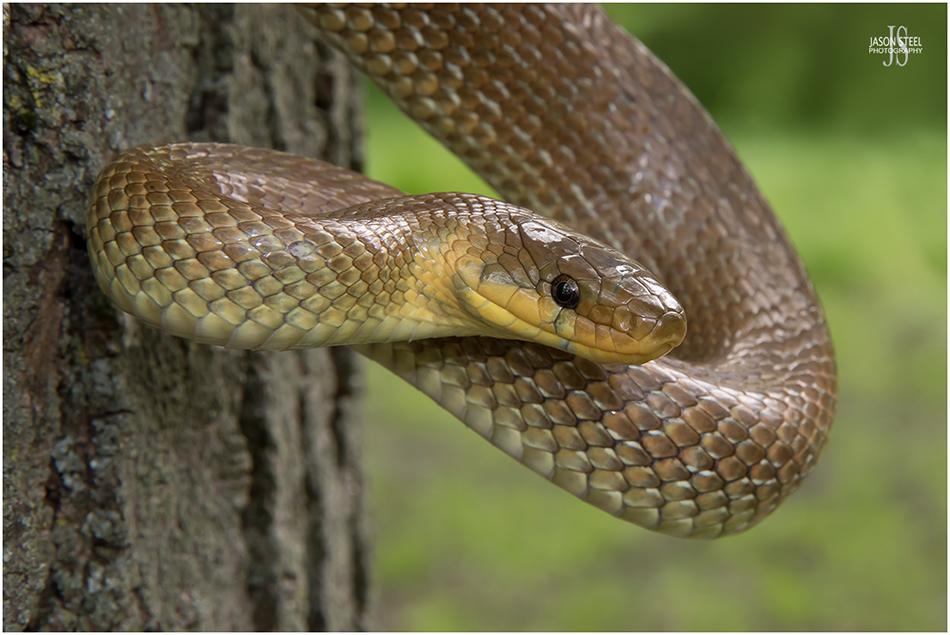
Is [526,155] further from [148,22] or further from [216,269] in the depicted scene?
[216,269]

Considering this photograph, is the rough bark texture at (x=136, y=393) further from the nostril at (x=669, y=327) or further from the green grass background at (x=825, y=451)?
the green grass background at (x=825, y=451)

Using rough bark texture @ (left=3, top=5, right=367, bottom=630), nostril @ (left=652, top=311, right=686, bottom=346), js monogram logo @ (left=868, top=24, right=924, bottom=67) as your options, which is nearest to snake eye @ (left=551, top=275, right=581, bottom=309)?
nostril @ (left=652, top=311, right=686, bottom=346)

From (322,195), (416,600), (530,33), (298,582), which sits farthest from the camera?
(416,600)

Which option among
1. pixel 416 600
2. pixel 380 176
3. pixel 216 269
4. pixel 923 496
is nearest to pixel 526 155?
pixel 216 269

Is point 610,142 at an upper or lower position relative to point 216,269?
upper

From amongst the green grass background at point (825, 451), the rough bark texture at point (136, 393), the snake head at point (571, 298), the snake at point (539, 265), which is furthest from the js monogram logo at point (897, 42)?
the snake head at point (571, 298)

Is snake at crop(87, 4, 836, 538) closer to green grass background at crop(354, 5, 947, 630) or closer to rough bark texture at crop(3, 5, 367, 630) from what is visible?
rough bark texture at crop(3, 5, 367, 630)

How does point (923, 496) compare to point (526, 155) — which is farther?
point (923, 496)

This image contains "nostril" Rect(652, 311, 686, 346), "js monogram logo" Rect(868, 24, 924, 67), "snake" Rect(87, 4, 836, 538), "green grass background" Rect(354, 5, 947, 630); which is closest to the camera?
"snake" Rect(87, 4, 836, 538)
